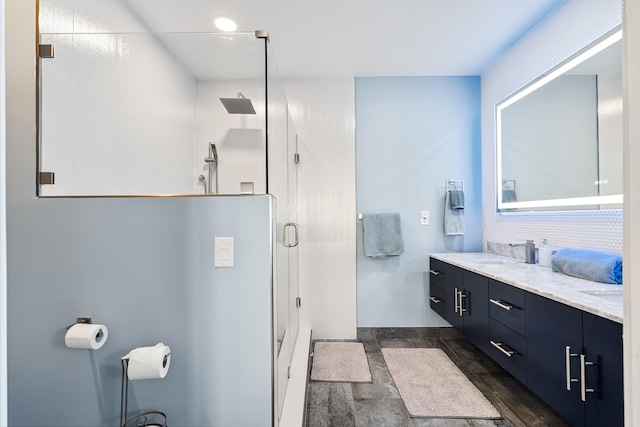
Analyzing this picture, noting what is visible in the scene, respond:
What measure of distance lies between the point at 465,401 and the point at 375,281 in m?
1.21

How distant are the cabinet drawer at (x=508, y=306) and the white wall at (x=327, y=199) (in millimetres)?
1249

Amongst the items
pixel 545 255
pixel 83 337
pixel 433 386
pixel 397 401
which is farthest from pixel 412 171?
pixel 83 337

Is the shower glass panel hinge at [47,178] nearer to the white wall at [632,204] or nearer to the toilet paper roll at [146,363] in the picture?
the toilet paper roll at [146,363]

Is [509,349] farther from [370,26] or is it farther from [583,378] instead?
[370,26]

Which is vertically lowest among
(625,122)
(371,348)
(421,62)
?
(371,348)

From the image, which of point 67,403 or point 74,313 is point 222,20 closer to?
point 74,313

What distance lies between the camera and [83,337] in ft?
3.87

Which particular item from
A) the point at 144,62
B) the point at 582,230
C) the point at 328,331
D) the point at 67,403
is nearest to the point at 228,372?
the point at 67,403

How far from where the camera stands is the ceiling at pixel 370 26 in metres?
1.93

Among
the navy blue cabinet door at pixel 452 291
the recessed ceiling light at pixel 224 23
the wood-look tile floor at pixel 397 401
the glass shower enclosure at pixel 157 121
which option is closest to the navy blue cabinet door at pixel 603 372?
the wood-look tile floor at pixel 397 401

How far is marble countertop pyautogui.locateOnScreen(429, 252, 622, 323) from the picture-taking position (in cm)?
119

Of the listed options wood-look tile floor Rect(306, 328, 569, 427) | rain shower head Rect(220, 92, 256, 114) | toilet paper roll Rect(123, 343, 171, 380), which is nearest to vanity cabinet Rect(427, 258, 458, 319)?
wood-look tile floor Rect(306, 328, 569, 427)

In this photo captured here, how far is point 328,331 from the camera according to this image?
2875mm

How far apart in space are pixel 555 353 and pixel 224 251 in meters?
1.55
